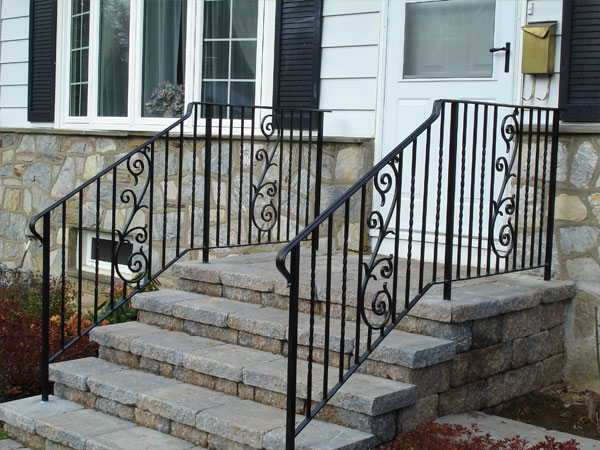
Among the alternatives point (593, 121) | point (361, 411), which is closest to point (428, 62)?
point (593, 121)

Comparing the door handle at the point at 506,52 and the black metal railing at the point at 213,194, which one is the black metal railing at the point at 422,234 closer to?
the door handle at the point at 506,52

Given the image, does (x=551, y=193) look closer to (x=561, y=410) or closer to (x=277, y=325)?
(x=561, y=410)

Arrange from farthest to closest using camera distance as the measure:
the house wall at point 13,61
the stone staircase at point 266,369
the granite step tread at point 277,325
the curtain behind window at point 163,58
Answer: the house wall at point 13,61
the curtain behind window at point 163,58
the granite step tread at point 277,325
the stone staircase at point 266,369

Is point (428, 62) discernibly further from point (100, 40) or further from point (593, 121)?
point (100, 40)

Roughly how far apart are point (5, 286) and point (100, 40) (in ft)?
7.63

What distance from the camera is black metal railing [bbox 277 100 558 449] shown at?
3229 millimetres

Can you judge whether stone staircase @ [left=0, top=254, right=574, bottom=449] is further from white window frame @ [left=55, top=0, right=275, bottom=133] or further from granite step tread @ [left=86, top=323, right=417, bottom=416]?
white window frame @ [left=55, top=0, right=275, bottom=133]

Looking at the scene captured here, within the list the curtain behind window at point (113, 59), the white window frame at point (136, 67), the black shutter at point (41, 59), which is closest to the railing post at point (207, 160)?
the white window frame at point (136, 67)

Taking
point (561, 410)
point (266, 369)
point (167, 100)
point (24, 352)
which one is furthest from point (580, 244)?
point (167, 100)

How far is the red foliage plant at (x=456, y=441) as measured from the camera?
323 cm

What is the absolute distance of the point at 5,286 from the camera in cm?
643

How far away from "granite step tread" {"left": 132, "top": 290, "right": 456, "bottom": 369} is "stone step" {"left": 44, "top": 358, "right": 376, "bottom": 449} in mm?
380

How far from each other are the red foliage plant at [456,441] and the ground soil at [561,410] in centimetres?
64

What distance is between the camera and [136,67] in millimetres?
6820
